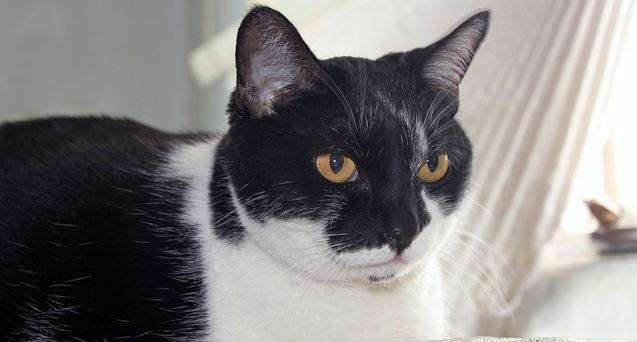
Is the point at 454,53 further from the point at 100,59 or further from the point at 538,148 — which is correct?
the point at 100,59

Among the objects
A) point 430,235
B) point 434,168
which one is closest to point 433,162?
point 434,168

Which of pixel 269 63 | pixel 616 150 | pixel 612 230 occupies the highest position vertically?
pixel 269 63

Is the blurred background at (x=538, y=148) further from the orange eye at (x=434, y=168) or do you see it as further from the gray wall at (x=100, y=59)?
the gray wall at (x=100, y=59)

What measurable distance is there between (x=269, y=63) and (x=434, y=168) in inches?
11.7

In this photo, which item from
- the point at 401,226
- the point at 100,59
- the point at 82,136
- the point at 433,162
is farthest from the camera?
the point at 100,59

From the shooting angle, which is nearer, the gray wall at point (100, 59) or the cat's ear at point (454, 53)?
the cat's ear at point (454, 53)

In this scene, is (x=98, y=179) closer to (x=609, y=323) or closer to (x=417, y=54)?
(x=417, y=54)

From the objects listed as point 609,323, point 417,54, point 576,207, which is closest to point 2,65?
point 417,54

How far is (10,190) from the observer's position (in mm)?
1197

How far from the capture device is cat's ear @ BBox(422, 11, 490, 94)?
106 centimetres

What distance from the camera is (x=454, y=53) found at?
1.09 m

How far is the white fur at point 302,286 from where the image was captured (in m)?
0.99

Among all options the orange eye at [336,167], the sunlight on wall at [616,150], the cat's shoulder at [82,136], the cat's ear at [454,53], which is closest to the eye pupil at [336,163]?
the orange eye at [336,167]

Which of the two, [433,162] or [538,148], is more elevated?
[433,162]
